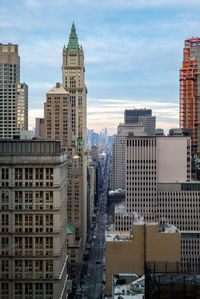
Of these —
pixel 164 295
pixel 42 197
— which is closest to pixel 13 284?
pixel 42 197

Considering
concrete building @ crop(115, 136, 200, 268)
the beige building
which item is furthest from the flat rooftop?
concrete building @ crop(115, 136, 200, 268)

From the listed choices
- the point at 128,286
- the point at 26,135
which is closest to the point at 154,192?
the point at 128,286

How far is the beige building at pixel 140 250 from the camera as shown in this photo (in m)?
139

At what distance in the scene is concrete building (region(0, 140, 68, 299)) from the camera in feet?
271

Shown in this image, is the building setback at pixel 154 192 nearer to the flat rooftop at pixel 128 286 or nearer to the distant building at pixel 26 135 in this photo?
the flat rooftop at pixel 128 286

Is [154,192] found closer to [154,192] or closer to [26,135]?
[154,192]

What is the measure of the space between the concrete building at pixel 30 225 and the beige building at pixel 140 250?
190ft

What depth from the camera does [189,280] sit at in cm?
7550

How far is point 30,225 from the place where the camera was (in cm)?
8281

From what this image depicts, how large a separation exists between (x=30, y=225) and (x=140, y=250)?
6583 cm

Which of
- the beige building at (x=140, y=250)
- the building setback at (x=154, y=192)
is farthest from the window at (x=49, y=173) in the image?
the building setback at (x=154, y=192)

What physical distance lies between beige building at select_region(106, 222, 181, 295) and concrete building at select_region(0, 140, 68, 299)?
190ft

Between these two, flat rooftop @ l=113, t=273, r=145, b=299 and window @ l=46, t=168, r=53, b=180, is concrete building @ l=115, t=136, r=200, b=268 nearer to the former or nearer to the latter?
flat rooftop @ l=113, t=273, r=145, b=299

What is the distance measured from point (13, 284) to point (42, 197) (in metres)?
18.0
